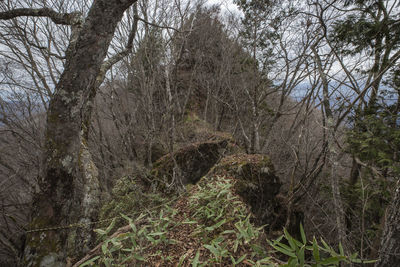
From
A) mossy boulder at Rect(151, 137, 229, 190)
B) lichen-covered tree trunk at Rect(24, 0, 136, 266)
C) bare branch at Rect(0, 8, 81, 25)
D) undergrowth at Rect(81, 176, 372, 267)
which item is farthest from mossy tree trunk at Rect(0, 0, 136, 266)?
mossy boulder at Rect(151, 137, 229, 190)

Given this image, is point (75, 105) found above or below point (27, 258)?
above

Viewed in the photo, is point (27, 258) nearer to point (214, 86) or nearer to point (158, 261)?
point (158, 261)

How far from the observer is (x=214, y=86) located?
10570 millimetres

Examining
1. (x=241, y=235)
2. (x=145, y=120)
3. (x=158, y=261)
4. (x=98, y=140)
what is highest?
(x=145, y=120)

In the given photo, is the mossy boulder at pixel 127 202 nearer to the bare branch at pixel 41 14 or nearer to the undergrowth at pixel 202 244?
the undergrowth at pixel 202 244

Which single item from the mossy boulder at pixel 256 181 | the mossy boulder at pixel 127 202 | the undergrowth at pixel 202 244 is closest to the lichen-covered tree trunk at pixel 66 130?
the undergrowth at pixel 202 244

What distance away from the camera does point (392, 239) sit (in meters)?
1.73

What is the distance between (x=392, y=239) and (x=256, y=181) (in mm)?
2127

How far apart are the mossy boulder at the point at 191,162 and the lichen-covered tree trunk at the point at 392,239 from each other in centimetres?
421

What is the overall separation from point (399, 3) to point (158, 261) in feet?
15.4

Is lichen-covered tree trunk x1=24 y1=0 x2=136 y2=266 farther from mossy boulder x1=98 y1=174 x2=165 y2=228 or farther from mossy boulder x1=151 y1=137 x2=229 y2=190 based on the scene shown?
mossy boulder x1=151 y1=137 x2=229 y2=190

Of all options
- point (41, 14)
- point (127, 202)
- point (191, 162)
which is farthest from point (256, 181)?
point (41, 14)

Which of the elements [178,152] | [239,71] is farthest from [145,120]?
[239,71]

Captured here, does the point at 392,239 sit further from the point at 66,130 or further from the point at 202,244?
the point at 66,130
